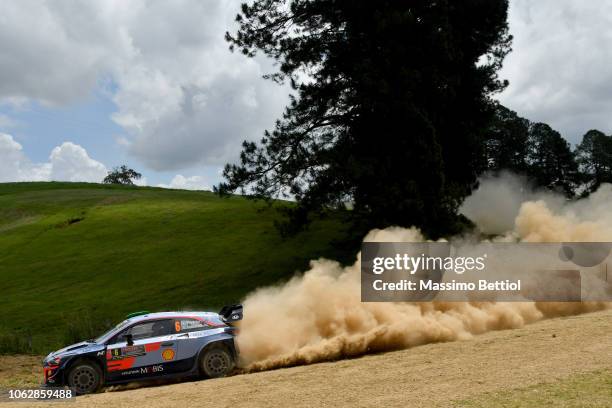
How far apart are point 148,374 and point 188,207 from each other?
135ft

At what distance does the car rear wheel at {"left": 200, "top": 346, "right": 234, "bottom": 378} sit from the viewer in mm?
15227

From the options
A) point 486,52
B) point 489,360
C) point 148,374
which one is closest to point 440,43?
point 486,52

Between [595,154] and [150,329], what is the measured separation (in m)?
65.7

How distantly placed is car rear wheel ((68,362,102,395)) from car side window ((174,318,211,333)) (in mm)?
2194

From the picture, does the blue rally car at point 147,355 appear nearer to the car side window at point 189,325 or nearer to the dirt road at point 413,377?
the car side window at point 189,325

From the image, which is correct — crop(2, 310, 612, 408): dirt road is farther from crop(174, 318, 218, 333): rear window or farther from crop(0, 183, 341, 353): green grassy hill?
crop(0, 183, 341, 353): green grassy hill

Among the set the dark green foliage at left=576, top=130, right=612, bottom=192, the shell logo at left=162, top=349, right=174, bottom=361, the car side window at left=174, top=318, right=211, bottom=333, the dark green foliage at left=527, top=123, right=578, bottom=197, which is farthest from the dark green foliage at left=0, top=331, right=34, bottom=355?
the dark green foliage at left=576, top=130, right=612, bottom=192

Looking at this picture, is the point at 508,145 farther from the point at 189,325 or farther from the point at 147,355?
the point at 147,355

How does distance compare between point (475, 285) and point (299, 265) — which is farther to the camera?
A: point (299, 265)

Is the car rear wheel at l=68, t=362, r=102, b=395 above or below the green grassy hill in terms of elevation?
below

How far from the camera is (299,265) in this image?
34875 mm

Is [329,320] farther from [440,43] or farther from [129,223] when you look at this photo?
[129,223]

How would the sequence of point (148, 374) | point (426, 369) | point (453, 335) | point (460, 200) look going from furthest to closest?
point (460, 200), point (453, 335), point (148, 374), point (426, 369)

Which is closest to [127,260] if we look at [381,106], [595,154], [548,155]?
[381,106]
